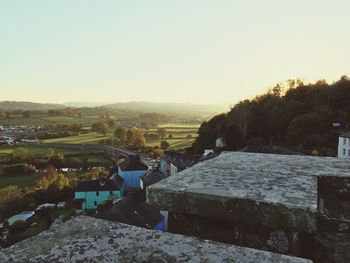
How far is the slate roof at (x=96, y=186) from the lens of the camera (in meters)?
49.8

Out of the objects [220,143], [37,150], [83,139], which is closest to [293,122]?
[220,143]

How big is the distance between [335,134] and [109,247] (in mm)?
54216

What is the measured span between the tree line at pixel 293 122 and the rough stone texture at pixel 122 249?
45.9 metres

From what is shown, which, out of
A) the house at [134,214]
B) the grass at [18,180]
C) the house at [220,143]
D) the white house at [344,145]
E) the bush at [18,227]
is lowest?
the grass at [18,180]

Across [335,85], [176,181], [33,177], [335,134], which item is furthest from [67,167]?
[176,181]

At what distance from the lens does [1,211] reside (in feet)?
144

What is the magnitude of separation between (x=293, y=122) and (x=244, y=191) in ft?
180

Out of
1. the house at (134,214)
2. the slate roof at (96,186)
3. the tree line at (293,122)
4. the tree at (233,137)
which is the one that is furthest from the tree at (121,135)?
the house at (134,214)

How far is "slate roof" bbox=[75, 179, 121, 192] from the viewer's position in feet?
163

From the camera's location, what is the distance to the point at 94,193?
49875mm

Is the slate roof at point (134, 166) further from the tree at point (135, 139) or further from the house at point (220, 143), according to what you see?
the tree at point (135, 139)

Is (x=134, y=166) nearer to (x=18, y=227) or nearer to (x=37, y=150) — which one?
(x=18, y=227)

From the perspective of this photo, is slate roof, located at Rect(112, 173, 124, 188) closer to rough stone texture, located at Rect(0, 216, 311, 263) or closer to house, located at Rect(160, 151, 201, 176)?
house, located at Rect(160, 151, 201, 176)

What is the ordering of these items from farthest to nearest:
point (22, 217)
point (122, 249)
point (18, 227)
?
1. point (22, 217)
2. point (18, 227)
3. point (122, 249)
